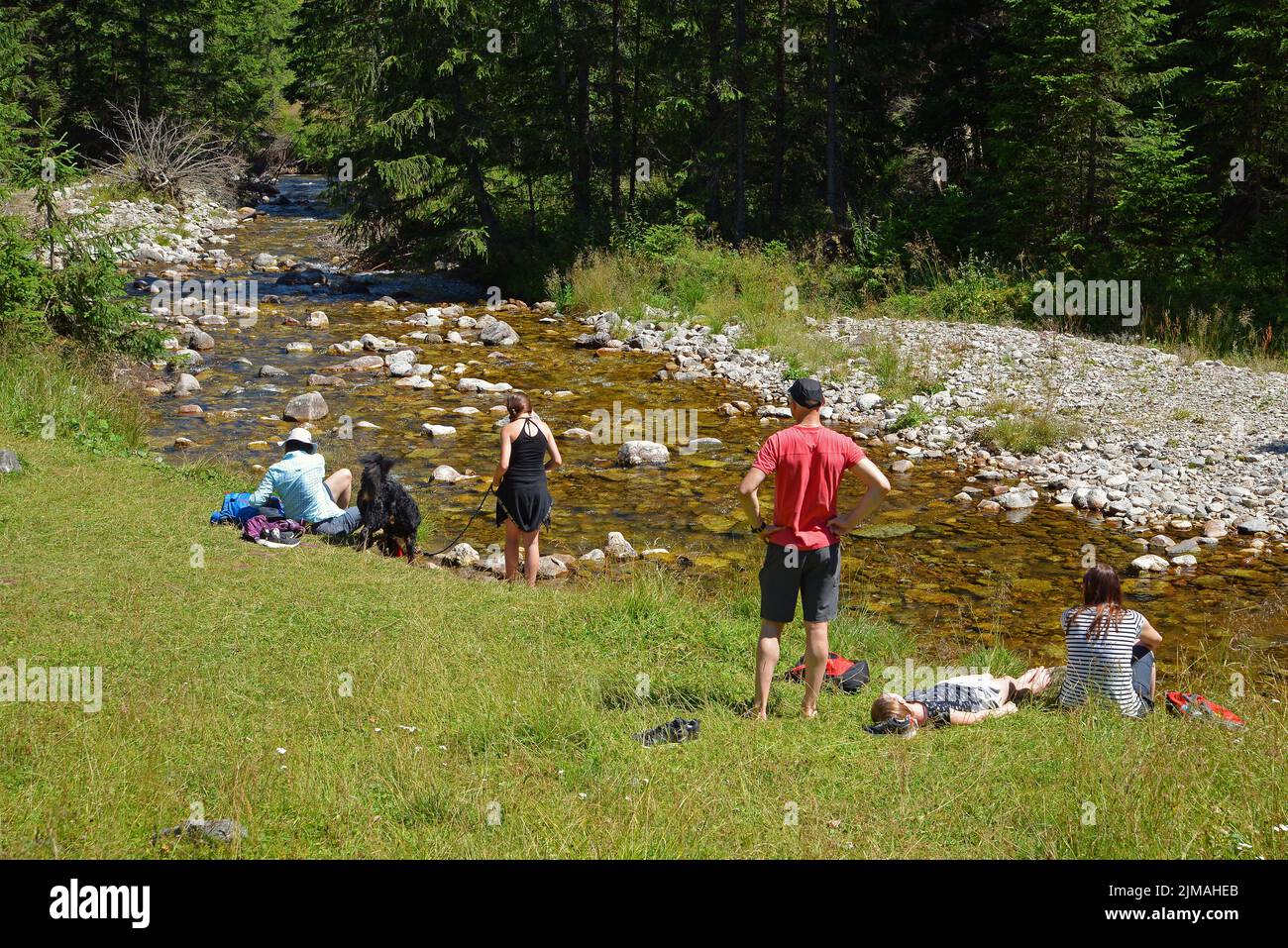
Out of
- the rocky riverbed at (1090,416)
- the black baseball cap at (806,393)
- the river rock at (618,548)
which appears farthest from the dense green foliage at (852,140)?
the black baseball cap at (806,393)

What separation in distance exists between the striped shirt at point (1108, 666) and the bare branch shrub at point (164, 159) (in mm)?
35289

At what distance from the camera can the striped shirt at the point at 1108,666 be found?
6691mm

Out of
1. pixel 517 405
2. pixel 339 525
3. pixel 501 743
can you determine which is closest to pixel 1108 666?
pixel 501 743

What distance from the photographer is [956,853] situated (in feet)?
15.4

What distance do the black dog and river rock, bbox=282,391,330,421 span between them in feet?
20.8

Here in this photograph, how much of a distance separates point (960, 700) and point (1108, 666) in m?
0.96

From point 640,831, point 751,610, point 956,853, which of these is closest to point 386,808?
point 640,831

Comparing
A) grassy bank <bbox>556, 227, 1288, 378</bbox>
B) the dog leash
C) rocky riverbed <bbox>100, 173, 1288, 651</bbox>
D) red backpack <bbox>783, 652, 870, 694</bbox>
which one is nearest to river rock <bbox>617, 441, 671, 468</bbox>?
rocky riverbed <bbox>100, 173, 1288, 651</bbox>

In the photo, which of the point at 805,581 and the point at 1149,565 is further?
the point at 1149,565

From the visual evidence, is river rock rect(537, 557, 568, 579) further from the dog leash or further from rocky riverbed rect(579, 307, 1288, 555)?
rocky riverbed rect(579, 307, 1288, 555)

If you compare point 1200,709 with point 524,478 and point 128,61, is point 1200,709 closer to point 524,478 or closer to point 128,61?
point 524,478

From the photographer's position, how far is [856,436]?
15922 mm

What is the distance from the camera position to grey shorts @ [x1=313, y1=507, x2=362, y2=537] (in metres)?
10.3

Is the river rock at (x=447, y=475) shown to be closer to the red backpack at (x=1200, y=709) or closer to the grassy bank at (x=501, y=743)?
the grassy bank at (x=501, y=743)
